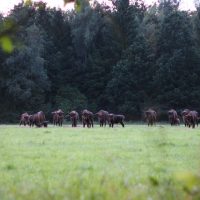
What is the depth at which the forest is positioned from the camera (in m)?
67.8

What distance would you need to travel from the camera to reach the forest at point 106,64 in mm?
67812

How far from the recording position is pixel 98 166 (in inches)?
446

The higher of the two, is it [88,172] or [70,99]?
[70,99]

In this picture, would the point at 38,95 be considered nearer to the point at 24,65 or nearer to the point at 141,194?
the point at 24,65

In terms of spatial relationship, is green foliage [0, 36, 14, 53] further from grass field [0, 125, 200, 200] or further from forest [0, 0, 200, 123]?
forest [0, 0, 200, 123]

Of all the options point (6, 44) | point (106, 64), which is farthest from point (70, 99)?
point (6, 44)

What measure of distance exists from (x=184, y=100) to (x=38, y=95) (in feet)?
59.1

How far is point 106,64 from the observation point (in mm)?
75000

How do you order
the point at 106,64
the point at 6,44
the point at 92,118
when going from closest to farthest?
1. the point at 6,44
2. the point at 92,118
3. the point at 106,64

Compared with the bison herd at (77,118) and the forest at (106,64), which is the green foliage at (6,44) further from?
the forest at (106,64)

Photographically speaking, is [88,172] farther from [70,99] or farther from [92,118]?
[70,99]

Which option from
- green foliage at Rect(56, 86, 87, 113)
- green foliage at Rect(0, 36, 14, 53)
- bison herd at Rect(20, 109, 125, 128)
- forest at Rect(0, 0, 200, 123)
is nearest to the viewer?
green foliage at Rect(0, 36, 14, 53)

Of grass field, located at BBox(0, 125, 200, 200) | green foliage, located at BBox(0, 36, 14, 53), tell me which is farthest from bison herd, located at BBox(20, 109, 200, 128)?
green foliage, located at BBox(0, 36, 14, 53)

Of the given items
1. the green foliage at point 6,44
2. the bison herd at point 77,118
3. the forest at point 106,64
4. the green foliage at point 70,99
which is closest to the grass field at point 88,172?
the green foliage at point 6,44
